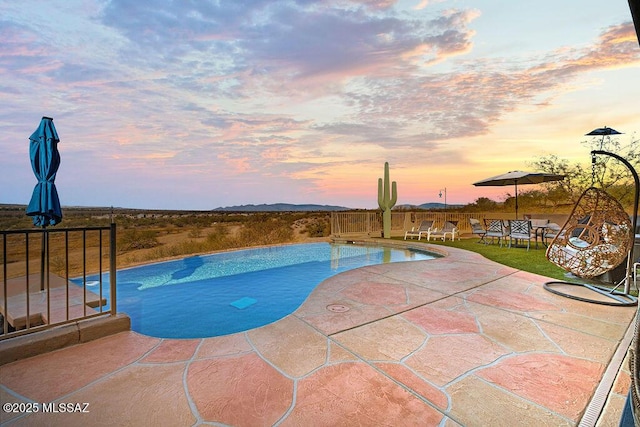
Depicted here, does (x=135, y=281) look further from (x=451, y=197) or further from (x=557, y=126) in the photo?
(x=451, y=197)

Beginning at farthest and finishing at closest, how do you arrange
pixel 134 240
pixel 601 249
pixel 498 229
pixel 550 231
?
pixel 134 240 < pixel 550 231 < pixel 498 229 < pixel 601 249

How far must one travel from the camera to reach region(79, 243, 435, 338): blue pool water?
3.89 m

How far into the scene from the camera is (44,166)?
328 centimetres

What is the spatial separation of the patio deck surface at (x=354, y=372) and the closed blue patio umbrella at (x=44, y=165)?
191 cm

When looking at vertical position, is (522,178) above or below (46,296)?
above

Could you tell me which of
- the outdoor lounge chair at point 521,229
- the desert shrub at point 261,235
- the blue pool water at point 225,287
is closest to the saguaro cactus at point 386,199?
the blue pool water at point 225,287

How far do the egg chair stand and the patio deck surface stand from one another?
60 cm

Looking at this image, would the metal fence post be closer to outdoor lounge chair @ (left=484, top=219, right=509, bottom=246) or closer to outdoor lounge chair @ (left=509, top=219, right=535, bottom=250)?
outdoor lounge chair @ (left=509, top=219, right=535, bottom=250)

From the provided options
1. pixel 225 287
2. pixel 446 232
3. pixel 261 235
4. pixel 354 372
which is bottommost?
pixel 225 287

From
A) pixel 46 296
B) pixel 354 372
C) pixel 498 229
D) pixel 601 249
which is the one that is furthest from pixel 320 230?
pixel 354 372

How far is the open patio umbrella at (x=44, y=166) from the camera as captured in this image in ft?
10.7

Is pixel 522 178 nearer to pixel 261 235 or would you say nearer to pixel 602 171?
pixel 602 171

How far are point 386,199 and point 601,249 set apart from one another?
7.79 meters

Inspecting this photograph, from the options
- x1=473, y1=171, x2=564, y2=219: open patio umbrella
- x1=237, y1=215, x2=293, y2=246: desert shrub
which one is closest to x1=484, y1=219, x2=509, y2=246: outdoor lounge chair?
x1=473, y1=171, x2=564, y2=219: open patio umbrella
